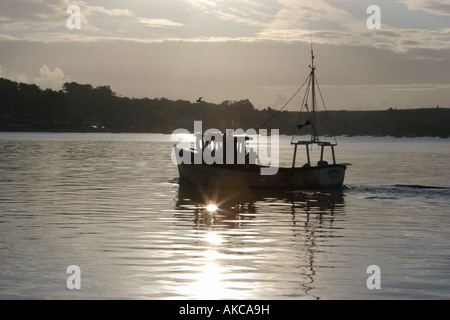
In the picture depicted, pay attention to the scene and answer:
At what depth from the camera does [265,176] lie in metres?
46.8

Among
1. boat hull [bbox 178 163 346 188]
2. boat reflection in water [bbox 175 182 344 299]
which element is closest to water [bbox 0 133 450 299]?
boat reflection in water [bbox 175 182 344 299]

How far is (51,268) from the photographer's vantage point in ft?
63.1

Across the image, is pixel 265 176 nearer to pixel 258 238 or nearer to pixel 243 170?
pixel 243 170

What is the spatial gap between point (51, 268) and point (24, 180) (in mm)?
35228

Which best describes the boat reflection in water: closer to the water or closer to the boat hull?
the water

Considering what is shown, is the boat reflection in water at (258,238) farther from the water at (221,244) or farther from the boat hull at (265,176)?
the boat hull at (265,176)

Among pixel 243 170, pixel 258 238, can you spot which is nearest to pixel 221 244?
pixel 258 238

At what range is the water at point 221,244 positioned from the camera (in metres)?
17.2

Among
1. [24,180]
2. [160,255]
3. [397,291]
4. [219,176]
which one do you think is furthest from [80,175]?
[397,291]

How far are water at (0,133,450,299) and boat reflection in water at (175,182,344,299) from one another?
0.18ft

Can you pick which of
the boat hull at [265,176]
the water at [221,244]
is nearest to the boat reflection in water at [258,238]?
the water at [221,244]

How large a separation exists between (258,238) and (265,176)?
2109 centimetres

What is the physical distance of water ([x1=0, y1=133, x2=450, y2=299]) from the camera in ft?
56.5
